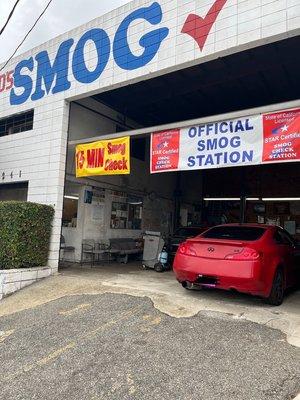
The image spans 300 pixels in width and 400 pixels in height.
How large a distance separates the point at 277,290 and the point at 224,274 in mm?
1117

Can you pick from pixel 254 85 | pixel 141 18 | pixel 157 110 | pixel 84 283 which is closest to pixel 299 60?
pixel 254 85

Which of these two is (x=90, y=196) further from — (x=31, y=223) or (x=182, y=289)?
(x=182, y=289)

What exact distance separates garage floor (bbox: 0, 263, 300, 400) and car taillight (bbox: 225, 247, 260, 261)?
32.9 inches

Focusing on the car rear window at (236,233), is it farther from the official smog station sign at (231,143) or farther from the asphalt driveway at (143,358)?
the asphalt driveway at (143,358)

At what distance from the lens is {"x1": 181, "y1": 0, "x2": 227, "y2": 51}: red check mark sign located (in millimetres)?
7801

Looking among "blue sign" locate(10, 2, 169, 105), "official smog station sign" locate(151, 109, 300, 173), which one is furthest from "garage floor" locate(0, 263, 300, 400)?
"blue sign" locate(10, 2, 169, 105)

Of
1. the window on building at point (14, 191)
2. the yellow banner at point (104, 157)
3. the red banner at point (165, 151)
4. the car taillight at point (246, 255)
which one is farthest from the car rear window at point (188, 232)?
the car taillight at point (246, 255)

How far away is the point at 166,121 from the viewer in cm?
1497

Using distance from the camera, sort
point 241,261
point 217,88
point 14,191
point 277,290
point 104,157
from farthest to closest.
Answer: point 14,191
point 217,88
point 104,157
point 277,290
point 241,261

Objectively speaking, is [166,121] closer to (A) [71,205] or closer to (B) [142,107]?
(B) [142,107]

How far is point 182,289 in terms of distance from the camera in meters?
7.95

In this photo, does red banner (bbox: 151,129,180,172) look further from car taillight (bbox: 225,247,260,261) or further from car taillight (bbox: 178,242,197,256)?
car taillight (bbox: 225,247,260,261)

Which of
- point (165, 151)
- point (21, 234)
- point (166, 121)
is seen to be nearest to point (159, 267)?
point (165, 151)

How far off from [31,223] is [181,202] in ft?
31.0
